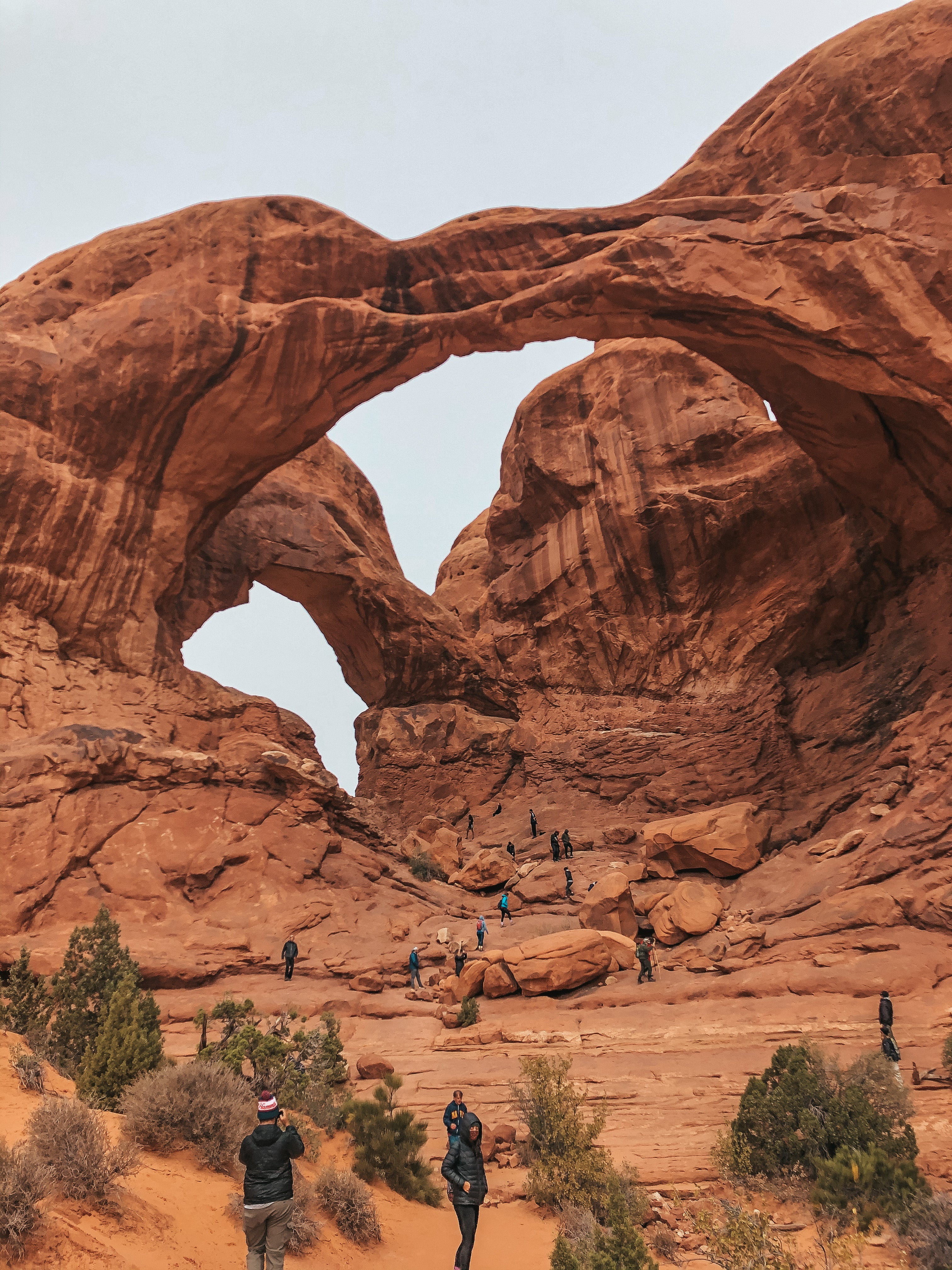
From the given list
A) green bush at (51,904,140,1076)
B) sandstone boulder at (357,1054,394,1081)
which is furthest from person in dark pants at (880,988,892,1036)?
green bush at (51,904,140,1076)

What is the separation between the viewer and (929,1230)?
714 centimetres

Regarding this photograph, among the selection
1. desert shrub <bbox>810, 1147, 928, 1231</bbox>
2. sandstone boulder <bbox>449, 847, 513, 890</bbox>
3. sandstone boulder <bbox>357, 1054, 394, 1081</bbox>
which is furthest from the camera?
sandstone boulder <bbox>449, 847, 513, 890</bbox>

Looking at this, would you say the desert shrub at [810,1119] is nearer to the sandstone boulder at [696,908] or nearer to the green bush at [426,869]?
the sandstone boulder at [696,908]

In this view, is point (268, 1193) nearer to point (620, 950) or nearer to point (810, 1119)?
point (810, 1119)

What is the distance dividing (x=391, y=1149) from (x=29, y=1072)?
12.1 ft

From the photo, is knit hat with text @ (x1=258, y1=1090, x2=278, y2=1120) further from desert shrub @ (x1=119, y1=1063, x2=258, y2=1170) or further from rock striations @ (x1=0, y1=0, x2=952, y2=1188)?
rock striations @ (x1=0, y1=0, x2=952, y2=1188)

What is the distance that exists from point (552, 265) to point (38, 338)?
13.5m

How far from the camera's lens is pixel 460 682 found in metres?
33.6

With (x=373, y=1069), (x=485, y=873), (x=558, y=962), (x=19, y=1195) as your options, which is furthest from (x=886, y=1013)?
(x=485, y=873)

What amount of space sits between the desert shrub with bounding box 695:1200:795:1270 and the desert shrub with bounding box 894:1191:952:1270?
1.24 metres

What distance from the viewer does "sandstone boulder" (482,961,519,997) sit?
14.7m

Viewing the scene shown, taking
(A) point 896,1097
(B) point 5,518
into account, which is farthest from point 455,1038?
(B) point 5,518

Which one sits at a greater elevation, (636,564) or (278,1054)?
(636,564)

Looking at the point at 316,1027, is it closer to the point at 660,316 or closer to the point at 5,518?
the point at 5,518
